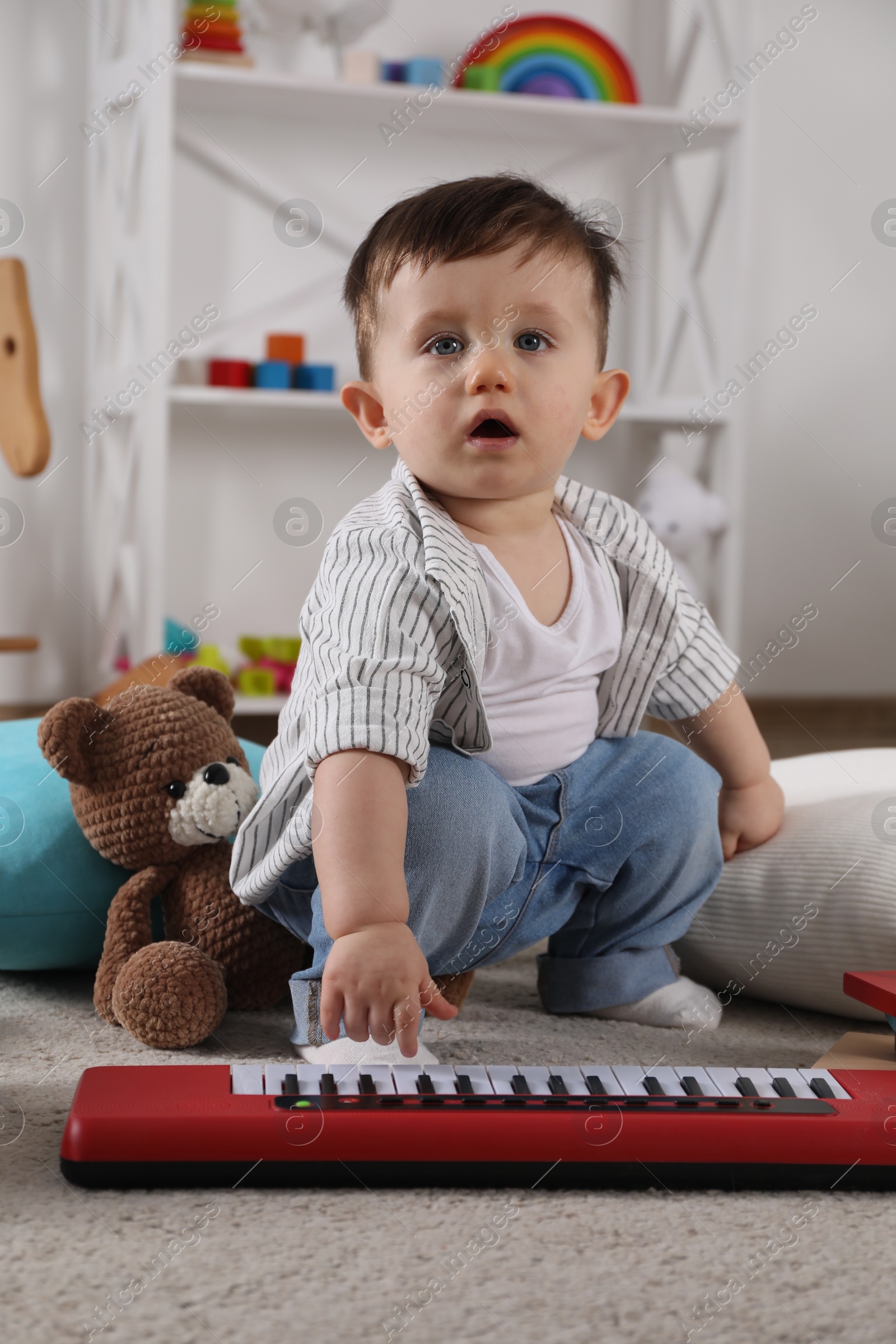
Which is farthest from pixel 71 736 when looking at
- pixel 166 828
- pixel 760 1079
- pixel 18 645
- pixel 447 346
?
pixel 18 645

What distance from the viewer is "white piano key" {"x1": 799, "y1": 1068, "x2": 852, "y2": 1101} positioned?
0.54 metres

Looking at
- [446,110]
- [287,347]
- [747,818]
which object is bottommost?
[747,818]

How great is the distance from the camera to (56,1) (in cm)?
180

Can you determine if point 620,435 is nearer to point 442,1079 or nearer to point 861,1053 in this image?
point 861,1053

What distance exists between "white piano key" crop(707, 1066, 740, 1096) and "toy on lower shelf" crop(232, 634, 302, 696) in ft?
4.04

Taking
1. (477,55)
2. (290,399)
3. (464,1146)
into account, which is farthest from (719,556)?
(464,1146)

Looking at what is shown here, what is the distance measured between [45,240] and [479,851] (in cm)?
149

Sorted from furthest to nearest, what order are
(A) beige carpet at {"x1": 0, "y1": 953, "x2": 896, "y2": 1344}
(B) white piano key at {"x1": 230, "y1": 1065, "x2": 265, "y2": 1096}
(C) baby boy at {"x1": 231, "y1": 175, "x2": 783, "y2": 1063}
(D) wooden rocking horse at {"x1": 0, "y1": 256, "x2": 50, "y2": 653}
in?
(D) wooden rocking horse at {"x1": 0, "y1": 256, "x2": 50, "y2": 653}, (C) baby boy at {"x1": 231, "y1": 175, "x2": 783, "y2": 1063}, (B) white piano key at {"x1": 230, "y1": 1065, "x2": 265, "y2": 1096}, (A) beige carpet at {"x1": 0, "y1": 953, "x2": 896, "y2": 1344}

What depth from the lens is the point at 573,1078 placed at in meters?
0.55

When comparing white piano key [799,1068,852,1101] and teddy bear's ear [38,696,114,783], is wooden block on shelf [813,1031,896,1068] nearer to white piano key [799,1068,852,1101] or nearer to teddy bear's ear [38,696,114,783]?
white piano key [799,1068,852,1101]

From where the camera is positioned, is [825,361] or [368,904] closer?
[368,904]

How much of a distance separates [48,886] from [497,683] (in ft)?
0.94

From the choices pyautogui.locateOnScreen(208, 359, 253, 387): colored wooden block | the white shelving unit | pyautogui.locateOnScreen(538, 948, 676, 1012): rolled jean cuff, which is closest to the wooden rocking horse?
the white shelving unit

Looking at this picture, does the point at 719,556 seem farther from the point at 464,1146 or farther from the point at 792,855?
the point at 464,1146
